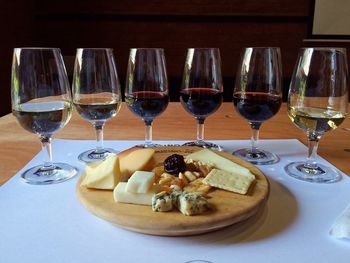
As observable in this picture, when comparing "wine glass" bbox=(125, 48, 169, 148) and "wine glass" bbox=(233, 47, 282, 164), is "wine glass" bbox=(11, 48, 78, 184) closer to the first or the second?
"wine glass" bbox=(125, 48, 169, 148)

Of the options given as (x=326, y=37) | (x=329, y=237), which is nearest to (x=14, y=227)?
(x=329, y=237)

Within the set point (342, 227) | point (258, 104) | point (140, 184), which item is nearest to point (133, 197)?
point (140, 184)

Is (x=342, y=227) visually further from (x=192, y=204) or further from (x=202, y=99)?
(x=202, y=99)

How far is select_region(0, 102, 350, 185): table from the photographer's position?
68cm

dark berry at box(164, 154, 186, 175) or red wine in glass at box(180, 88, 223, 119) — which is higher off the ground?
red wine in glass at box(180, 88, 223, 119)

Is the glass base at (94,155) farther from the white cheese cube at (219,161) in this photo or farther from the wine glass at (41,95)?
the white cheese cube at (219,161)

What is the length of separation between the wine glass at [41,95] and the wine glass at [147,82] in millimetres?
150

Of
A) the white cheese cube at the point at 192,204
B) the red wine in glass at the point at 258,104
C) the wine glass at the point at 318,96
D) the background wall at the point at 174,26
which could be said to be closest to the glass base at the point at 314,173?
the wine glass at the point at 318,96

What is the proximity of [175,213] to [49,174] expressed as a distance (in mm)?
273

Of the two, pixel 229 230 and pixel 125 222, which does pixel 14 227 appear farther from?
pixel 229 230

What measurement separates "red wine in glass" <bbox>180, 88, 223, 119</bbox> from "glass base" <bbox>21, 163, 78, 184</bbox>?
0.90 feet

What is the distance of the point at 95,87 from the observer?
668 mm

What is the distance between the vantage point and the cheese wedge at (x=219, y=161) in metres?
0.52

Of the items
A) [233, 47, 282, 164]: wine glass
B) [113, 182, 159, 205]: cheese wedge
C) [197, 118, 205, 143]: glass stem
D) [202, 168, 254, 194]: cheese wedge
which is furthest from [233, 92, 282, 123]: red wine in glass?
[113, 182, 159, 205]: cheese wedge
